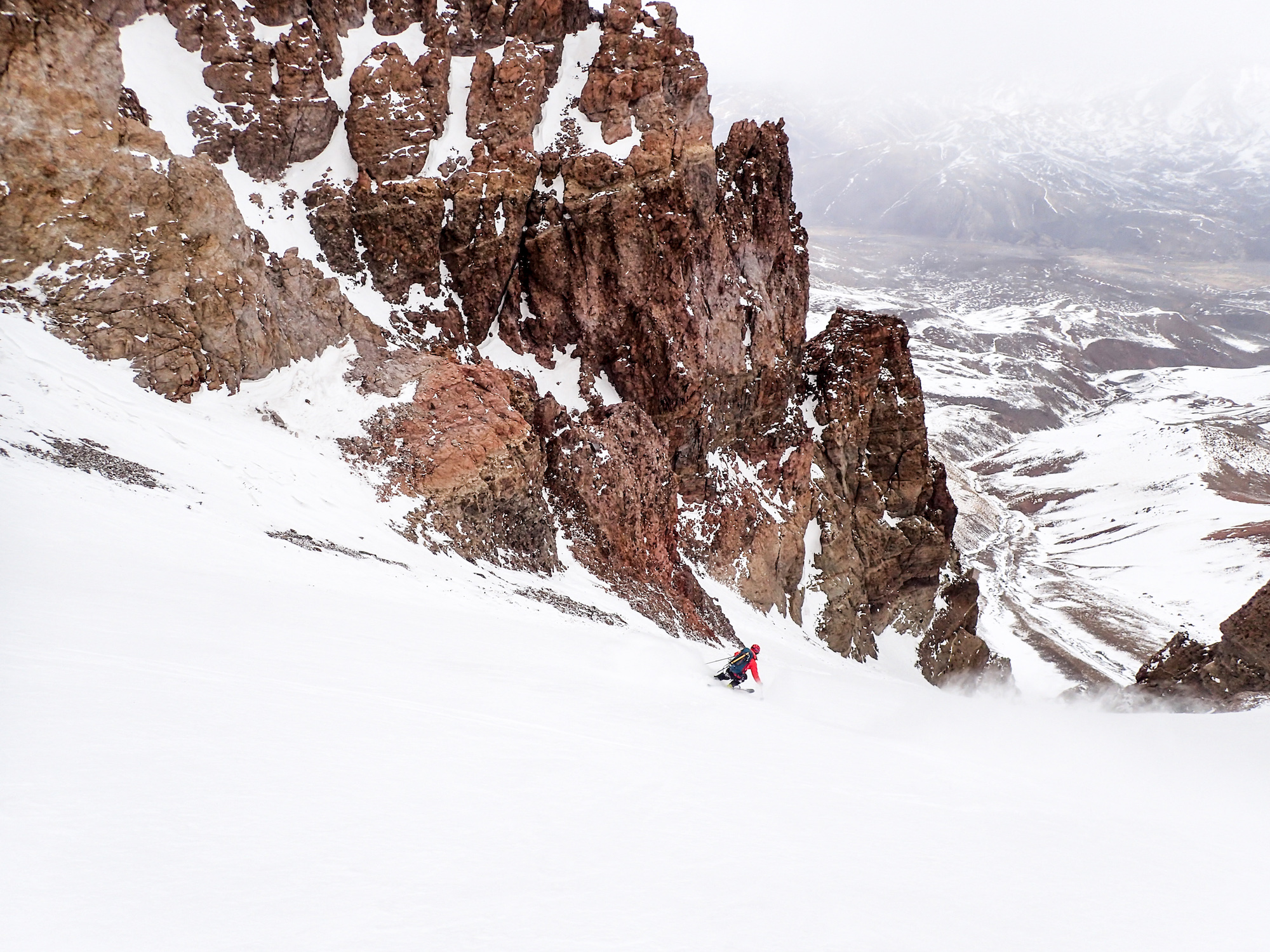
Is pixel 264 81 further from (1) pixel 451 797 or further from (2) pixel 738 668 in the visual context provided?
(1) pixel 451 797

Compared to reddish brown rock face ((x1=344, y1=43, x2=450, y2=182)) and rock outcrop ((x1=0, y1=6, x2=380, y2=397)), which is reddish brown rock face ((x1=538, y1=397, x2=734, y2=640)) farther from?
reddish brown rock face ((x1=344, y1=43, x2=450, y2=182))

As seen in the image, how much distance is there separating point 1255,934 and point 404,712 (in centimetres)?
627

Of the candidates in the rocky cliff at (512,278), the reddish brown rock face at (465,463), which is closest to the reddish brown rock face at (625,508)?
the rocky cliff at (512,278)

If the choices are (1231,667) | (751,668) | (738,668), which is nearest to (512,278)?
(751,668)

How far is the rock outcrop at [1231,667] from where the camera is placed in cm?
2969

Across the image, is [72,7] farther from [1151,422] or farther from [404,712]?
[1151,422]

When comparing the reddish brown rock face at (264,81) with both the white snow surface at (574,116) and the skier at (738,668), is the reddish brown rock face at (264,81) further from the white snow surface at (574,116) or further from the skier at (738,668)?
the skier at (738,668)

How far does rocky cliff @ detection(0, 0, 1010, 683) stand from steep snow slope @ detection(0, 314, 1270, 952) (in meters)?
9.72

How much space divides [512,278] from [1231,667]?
114ft

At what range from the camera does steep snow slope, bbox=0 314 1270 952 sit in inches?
128

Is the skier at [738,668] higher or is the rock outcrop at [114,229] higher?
the rock outcrop at [114,229]

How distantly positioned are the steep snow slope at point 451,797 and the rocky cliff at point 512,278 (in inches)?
383

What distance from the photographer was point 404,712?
20.1 feet

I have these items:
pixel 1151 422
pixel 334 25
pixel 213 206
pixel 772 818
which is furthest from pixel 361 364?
pixel 1151 422
